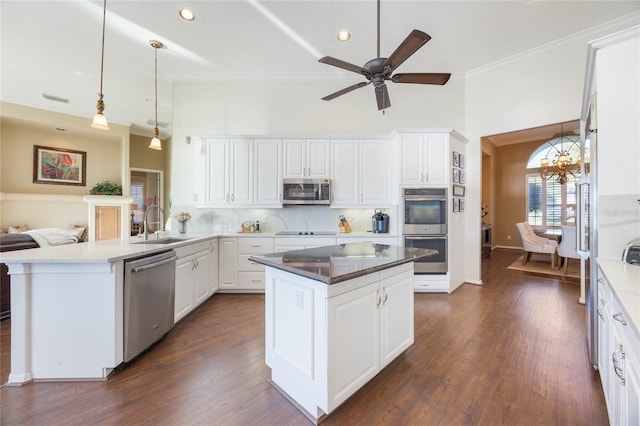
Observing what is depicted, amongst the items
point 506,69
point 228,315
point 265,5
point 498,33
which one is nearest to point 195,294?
point 228,315

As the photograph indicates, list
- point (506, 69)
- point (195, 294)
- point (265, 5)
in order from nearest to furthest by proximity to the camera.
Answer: point (265, 5), point (195, 294), point (506, 69)

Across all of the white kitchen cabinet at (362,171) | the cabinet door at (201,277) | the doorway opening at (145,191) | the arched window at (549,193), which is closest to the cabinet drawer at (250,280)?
the cabinet door at (201,277)

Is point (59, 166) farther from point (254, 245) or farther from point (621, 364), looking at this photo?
point (621, 364)

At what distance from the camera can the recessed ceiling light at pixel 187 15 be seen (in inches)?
123

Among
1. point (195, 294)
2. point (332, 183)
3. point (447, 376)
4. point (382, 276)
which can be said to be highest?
point (332, 183)

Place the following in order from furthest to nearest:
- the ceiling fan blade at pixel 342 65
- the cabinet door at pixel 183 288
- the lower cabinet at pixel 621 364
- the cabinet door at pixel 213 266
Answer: the cabinet door at pixel 213 266 → the cabinet door at pixel 183 288 → the ceiling fan blade at pixel 342 65 → the lower cabinet at pixel 621 364

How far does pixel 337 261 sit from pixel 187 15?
3490 mm

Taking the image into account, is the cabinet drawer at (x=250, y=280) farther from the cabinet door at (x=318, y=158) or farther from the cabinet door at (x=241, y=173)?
the cabinet door at (x=318, y=158)

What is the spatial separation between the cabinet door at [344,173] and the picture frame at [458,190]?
154 centimetres

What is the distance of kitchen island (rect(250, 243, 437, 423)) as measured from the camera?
1.55m

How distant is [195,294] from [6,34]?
435 cm

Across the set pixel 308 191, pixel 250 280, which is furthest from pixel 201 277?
pixel 308 191

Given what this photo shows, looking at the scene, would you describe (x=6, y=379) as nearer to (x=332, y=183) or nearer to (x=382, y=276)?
(x=382, y=276)

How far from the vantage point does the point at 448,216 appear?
159 inches
